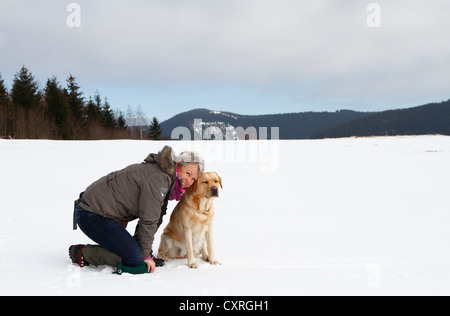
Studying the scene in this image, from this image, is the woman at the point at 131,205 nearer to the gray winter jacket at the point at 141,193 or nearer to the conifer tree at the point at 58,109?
the gray winter jacket at the point at 141,193

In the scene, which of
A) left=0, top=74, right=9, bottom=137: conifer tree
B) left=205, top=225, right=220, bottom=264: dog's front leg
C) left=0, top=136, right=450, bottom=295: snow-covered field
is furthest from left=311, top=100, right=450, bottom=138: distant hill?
left=205, top=225, right=220, bottom=264: dog's front leg

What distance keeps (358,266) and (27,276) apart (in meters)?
3.23

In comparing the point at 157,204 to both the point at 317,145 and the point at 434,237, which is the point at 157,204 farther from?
the point at 317,145

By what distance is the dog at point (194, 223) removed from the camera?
11.9 ft

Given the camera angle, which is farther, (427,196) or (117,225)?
(427,196)

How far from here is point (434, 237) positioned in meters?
5.04

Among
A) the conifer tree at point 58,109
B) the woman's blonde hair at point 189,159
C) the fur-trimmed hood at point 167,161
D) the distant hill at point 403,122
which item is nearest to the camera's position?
the fur-trimmed hood at point 167,161

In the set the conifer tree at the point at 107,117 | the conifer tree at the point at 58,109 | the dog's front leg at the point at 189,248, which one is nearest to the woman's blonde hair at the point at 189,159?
the dog's front leg at the point at 189,248

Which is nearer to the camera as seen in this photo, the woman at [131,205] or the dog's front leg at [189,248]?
the woman at [131,205]

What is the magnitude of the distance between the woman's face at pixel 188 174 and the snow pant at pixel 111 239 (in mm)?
730

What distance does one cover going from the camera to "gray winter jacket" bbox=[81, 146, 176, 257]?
3.38m

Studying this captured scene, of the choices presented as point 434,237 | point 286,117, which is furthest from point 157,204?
point 286,117

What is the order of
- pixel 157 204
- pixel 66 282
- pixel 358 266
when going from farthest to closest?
1. pixel 358 266
2. pixel 157 204
3. pixel 66 282

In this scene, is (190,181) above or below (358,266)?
above
